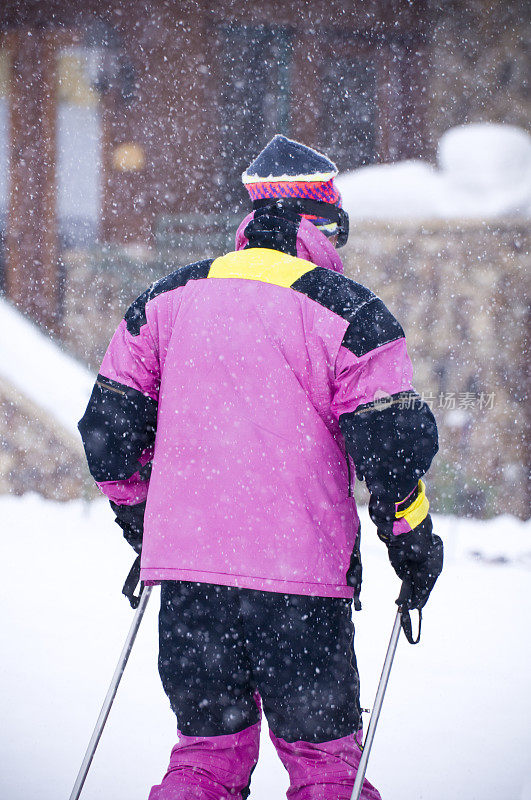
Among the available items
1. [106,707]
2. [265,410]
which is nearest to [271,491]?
[265,410]

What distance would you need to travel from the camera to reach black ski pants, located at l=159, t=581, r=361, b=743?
5.10 feet

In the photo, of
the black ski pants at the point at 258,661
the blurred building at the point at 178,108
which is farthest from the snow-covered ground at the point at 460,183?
the black ski pants at the point at 258,661

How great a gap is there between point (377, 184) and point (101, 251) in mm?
2807

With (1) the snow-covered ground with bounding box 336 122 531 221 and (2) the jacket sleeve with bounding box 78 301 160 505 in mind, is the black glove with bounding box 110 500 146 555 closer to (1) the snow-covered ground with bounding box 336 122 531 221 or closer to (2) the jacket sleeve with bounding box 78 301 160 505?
(2) the jacket sleeve with bounding box 78 301 160 505

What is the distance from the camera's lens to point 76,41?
24.0 feet

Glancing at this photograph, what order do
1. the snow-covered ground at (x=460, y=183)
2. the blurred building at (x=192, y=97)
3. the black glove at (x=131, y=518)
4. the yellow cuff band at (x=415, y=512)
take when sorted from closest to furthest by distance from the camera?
the yellow cuff band at (x=415, y=512), the black glove at (x=131, y=518), the snow-covered ground at (x=460, y=183), the blurred building at (x=192, y=97)

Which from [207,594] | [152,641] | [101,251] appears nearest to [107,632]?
[152,641]

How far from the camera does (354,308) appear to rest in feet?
5.09

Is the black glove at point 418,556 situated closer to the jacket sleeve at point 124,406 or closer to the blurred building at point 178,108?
the jacket sleeve at point 124,406

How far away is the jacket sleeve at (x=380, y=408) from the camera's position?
153cm

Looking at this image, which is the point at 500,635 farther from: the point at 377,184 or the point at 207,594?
the point at 377,184

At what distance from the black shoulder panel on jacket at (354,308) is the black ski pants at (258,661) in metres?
0.58

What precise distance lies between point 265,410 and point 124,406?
396 mm

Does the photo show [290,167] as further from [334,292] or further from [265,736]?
[265,736]
